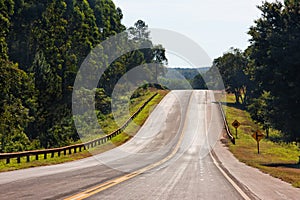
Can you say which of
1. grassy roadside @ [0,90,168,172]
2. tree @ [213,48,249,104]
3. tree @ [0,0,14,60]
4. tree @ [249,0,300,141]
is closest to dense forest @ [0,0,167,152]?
tree @ [0,0,14,60]

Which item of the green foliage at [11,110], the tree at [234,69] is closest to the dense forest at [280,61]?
the green foliage at [11,110]

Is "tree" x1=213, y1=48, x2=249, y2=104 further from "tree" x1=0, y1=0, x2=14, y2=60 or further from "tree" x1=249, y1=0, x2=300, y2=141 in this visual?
"tree" x1=0, y1=0, x2=14, y2=60

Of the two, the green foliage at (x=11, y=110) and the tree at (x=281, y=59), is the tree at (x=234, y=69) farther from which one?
the green foliage at (x=11, y=110)

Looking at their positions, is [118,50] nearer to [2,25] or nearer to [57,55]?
[57,55]

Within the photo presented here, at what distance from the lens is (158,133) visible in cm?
5138

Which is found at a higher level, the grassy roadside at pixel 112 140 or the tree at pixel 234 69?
the tree at pixel 234 69

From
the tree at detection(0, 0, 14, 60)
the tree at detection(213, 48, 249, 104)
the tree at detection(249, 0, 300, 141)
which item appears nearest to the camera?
the tree at detection(249, 0, 300, 141)

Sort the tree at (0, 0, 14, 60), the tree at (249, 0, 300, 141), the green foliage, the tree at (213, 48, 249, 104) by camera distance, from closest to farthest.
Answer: the tree at (249, 0, 300, 141) < the green foliage < the tree at (0, 0, 14, 60) < the tree at (213, 48, 249, 104)

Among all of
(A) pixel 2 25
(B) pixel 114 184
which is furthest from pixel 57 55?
(B) pixel 114 184

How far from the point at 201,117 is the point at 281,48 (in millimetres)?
33372

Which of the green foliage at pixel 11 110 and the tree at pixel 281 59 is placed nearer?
the tree at pixel 281 59

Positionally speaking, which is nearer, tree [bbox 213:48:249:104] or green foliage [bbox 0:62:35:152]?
green foliage [bbox 0:62:35:152]

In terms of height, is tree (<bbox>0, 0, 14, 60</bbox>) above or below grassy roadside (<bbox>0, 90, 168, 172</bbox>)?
above

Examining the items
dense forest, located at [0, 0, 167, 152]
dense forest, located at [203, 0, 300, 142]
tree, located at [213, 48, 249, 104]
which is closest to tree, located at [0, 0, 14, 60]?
dense forest, located at [0, 0, 167, 152]
